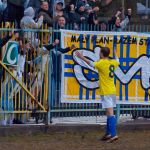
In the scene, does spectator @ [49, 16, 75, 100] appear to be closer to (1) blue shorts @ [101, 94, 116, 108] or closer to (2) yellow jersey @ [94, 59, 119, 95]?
(2) yellow jersey @ [94, 59, 119, 95]

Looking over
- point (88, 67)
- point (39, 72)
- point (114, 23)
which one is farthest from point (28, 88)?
point (114, 23)

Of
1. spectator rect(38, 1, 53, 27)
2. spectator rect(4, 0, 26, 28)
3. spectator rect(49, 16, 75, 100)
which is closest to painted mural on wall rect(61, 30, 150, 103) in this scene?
spectator rect(49, 16, 75, 100)

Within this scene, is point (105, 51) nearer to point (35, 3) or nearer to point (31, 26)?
point (31, 26)

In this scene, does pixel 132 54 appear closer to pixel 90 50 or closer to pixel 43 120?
pixel 90 50

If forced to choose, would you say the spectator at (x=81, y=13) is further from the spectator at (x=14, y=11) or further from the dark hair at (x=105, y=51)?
the dark hair at (x=105, y=51)

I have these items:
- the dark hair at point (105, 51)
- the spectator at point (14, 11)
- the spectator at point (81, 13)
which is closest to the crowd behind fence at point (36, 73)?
the dark hair at point (105, 51)

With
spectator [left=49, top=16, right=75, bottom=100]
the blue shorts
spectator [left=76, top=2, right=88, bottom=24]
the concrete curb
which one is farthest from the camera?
spectator [left=76, top=2, right=88, bottom=24]

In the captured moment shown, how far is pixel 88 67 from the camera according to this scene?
16.4 metres

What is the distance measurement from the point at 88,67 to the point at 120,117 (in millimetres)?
1504

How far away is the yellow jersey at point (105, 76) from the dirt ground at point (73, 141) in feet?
3.44

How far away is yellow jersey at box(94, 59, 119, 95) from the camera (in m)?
14.9

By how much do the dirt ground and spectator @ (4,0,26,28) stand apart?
11.8ft

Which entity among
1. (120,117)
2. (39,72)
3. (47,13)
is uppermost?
(47,13)

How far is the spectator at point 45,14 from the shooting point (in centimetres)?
1692
